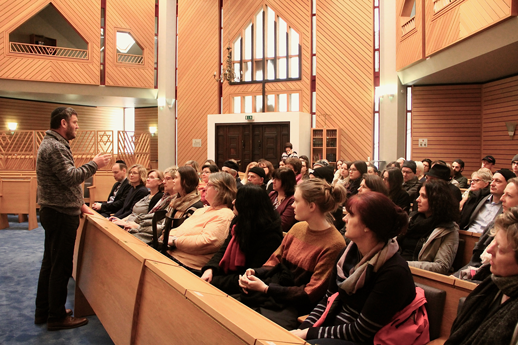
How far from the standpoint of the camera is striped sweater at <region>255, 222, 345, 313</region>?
225 cm

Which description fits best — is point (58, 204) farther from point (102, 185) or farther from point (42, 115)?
point (42, 115)

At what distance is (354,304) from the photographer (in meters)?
1.86

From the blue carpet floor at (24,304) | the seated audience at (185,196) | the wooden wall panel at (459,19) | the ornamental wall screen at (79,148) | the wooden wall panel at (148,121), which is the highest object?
the wooden wall panel at (459,19)

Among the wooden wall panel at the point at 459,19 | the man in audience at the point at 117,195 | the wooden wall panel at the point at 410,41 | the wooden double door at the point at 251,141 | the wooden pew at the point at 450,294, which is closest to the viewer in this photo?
the wooden pew at the point at 450,294

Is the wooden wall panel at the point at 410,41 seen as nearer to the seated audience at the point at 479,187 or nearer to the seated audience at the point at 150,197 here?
the seated audience at the point at 479,187

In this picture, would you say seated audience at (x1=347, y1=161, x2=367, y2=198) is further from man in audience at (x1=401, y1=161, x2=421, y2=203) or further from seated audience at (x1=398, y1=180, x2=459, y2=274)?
seated audience at (x1=398, y1=180, x2=459, y2=274)

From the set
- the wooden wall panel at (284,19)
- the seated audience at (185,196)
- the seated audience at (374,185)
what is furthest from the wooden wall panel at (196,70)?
the seated audience at (374,185)

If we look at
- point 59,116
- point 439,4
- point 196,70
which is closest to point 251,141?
point 196,70

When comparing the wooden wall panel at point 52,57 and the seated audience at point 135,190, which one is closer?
the seated audience at point 135,190

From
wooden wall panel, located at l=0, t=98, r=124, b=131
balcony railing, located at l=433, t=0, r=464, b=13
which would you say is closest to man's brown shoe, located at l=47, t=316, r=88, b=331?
balcony railing, located at l=433, t=0, r=464, b=13

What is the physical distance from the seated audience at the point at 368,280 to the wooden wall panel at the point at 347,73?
426 inches

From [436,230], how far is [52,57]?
44.5ft

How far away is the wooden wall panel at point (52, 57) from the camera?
1252 centimetres

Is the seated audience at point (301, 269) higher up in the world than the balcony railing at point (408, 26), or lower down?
lower down
